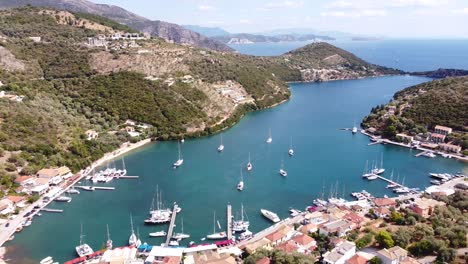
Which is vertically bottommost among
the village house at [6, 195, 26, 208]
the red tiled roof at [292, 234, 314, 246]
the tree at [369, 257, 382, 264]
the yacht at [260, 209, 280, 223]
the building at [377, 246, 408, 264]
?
the yacht at [260, 209, 280, 223]

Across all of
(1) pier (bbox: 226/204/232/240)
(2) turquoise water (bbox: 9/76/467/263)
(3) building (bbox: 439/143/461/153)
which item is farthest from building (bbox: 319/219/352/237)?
(3) building (bbox: 439/143/461/153)

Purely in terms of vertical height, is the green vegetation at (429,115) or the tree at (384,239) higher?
the green vegetation at (429,115)

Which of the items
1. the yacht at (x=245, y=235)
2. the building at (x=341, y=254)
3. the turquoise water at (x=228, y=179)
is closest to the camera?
the building at (x=341, y=254)

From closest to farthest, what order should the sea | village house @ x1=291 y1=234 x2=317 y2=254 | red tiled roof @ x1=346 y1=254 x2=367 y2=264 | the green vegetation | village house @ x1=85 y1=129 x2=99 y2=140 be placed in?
red tiled roof @ x1=346 y1=254 x2=367 y2=264
village house @ x1=291 y1=234 x2=317 y2=254
the sea
village house @ x1=85 y1=129 x2=99 y2=140
the green vegetation

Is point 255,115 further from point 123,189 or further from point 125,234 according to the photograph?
point 125,234

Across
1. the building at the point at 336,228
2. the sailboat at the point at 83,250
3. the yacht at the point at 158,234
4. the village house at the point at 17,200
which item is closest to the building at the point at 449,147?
the building at the point at 336,228

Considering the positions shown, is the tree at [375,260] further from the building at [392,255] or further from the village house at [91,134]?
the village house at [91,134]

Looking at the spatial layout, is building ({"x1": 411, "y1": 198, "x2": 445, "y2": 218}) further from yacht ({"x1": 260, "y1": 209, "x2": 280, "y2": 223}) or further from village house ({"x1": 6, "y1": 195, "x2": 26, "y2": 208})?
village house ({"x1": 6, "y1": 195, "x2": 26, "y2": 208})

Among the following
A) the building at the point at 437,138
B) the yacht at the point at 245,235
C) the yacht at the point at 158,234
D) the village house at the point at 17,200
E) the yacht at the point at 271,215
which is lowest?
the yacht at the point at 158,234
